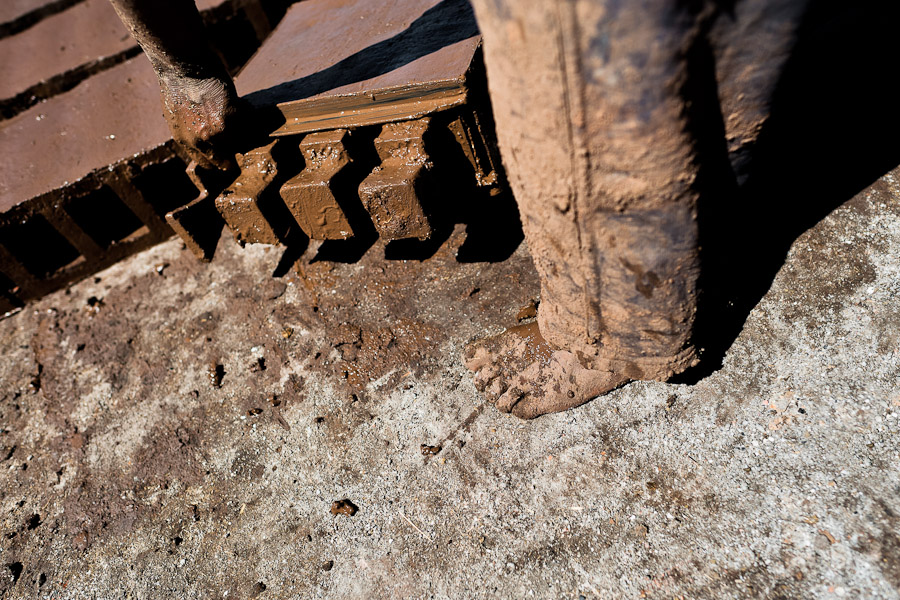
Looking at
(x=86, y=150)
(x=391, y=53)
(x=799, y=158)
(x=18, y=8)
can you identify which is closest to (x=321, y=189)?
(x=391, y=53)

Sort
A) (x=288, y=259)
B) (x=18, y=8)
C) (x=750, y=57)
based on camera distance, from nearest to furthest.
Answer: (x=750, y=57) < (x=288, y=259) < (x=18, y=8)

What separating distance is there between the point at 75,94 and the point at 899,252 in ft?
16.0

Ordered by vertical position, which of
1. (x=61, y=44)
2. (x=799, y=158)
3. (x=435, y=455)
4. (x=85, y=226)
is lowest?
(x=435, y=455)

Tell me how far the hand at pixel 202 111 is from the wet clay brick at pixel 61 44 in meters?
2.27

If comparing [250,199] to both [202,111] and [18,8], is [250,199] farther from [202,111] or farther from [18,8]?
[18,8]

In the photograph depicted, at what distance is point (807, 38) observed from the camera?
1.38 metres

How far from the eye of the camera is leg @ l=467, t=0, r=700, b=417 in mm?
1247

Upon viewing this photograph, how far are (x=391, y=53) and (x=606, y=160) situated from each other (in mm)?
1472

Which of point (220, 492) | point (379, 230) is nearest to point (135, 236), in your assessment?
point (220, 492)

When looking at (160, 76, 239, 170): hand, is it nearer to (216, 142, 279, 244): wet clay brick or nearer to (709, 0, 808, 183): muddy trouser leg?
(216, 142, 279, 244): wet clay brick

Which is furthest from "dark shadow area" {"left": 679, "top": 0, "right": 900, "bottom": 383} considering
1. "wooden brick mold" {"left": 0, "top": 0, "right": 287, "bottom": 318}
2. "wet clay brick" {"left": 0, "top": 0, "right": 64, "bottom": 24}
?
"wet clay brick" {"left": 0, "top": 0, "right": 64, "bottom": 24}

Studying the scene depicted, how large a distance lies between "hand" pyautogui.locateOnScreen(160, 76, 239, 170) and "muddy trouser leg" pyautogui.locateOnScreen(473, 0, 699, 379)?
1.36m

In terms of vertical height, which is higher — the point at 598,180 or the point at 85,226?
the point at 598,180

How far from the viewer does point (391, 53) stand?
2.52 meters
